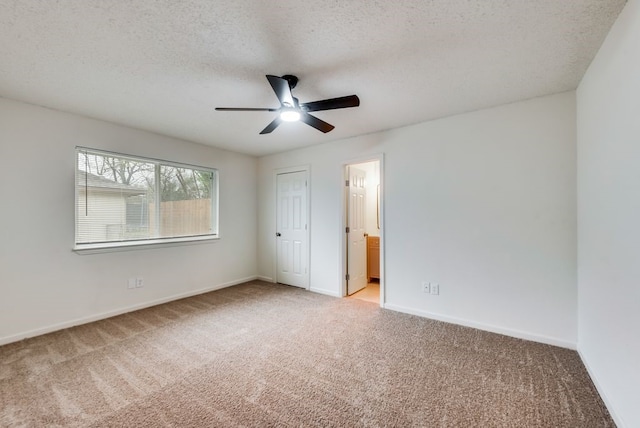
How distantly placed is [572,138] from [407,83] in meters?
1.61

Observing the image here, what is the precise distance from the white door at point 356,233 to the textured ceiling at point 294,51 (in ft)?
5.05

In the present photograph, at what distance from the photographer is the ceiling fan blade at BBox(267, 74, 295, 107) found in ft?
6.12

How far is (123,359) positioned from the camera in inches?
90.7

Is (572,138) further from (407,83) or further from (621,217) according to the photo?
(407,83)

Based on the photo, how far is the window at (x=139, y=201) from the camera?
10.3 feet

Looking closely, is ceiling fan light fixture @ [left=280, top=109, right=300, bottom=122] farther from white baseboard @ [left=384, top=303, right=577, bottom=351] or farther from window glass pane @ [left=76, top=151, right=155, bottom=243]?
white baseboard @ [left=384, top=303, right=577, bottom=351]

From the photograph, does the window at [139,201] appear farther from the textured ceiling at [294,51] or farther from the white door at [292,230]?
the white door at [292,230]

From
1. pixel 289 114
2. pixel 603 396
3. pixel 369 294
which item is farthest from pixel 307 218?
pixel 603 396

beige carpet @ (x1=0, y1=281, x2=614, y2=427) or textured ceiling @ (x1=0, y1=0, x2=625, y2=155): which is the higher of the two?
textured ceiling @ (x1=0, y1=0, x2=625, y2=155)

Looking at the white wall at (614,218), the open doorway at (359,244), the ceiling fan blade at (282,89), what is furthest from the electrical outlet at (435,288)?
the ceiling fan blade at (282,89)

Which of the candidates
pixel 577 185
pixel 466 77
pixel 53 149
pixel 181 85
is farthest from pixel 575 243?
pixel 53 149

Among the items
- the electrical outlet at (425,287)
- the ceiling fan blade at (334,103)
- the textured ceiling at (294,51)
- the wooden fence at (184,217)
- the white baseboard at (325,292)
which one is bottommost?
the white baseboard at (325,292)

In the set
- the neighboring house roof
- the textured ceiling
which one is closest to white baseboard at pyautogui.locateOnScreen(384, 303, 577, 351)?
the textured ceiling

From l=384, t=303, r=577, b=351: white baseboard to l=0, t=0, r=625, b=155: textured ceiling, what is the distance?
7.56 feet
